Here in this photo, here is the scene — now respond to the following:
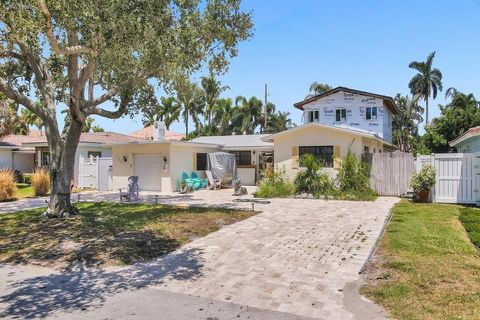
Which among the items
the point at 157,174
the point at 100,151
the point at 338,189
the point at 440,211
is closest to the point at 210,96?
the point at 100,151

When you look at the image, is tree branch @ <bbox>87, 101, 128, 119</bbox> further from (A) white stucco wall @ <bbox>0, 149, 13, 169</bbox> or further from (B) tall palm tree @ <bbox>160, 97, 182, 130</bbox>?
(B) tall palm tree @ <bbox>160, 97, 182, 130</bbox>

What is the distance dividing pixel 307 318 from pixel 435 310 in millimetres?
1544

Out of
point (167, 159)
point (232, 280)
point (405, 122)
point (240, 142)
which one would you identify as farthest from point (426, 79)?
point (232, 280)

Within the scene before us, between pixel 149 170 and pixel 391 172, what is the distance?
12.9 metres

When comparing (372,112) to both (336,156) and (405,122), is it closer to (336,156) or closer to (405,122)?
(336,156)

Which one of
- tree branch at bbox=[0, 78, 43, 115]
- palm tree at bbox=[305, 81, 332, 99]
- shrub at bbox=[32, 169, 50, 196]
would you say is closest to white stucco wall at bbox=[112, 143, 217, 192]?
shrub at bbox=[32, 169, 50, 196]

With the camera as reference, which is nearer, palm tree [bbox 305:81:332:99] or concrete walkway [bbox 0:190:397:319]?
concrete walkway [bbox 0:190:397:319]

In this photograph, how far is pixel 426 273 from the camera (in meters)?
5.83

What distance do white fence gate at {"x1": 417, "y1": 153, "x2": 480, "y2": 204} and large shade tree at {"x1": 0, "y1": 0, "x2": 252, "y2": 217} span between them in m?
8.94

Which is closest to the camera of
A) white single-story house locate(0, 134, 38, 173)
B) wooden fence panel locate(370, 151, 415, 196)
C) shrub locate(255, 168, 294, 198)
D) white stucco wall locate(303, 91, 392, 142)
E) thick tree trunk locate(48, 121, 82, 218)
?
thick tree trunk locate(48, 121, 82, 218)

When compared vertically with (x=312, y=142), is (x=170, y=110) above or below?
above

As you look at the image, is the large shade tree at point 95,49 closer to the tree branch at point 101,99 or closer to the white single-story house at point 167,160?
the tree branch at point 101,99

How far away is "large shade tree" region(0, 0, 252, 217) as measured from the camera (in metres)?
8.78

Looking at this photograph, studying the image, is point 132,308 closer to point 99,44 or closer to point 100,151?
point 99,44
